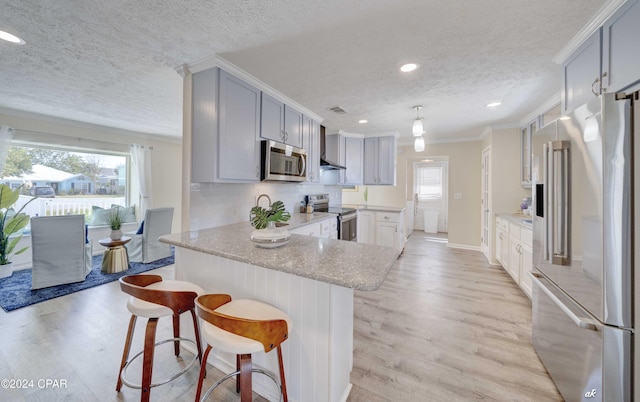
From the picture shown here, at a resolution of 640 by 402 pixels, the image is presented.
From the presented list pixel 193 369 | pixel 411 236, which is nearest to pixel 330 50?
pixel 193 369

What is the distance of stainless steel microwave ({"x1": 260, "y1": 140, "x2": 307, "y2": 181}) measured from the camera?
2496mm

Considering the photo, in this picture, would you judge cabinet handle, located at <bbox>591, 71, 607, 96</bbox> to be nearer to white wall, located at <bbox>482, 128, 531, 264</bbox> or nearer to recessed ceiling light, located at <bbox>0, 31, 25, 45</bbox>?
white wall, located at <bbox>482, 128, 531, 264</bbox>

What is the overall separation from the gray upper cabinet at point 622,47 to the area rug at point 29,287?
536cm

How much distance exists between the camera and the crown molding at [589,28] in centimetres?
137

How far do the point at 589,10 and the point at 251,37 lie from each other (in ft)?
7.09

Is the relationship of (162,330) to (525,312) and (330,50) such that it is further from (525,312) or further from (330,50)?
(525,312)

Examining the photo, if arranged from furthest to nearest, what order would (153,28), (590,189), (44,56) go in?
(44,56) < (153,28) < (590,189)

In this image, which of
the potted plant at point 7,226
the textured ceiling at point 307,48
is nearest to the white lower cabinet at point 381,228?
the textured ceiling at point 307,48

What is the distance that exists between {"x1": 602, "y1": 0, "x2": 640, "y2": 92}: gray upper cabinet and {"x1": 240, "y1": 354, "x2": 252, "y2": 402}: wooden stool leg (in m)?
2.49

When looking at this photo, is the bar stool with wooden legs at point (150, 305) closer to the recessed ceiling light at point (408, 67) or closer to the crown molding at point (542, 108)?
the recessed ceiling light at point (408, 67)

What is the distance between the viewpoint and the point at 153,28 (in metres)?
1.61

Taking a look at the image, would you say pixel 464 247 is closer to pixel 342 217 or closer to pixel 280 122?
pixel 342 217

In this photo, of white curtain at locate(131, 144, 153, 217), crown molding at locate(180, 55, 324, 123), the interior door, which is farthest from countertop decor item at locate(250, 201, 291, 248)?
white curtain at locate(131, 144, 153, 217)

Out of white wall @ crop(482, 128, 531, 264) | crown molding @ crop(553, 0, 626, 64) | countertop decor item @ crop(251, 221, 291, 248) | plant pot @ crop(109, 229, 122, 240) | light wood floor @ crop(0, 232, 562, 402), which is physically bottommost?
light wood floor @ crop(0, 232, 562, 402)
